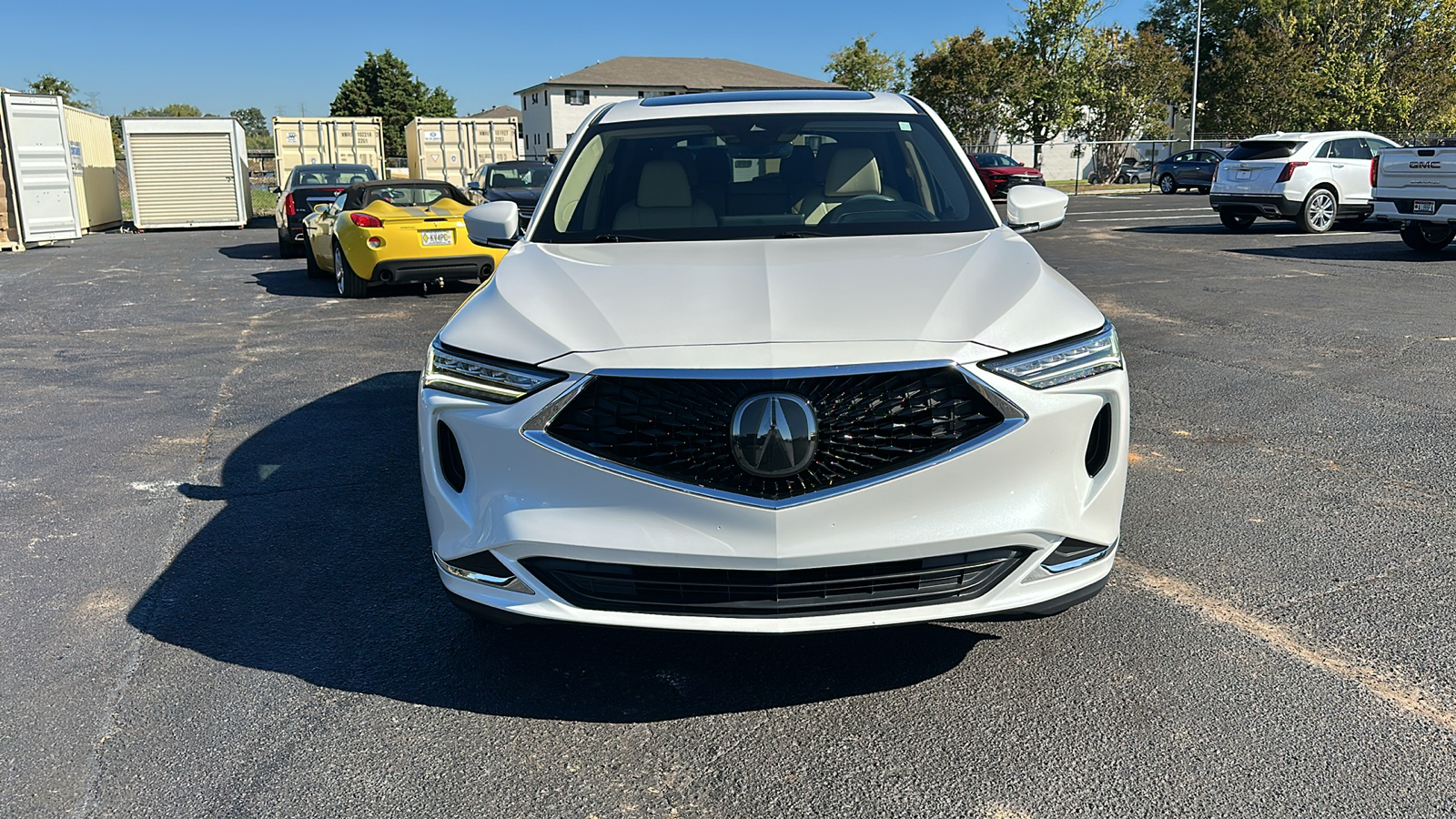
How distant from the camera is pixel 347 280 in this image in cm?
1252

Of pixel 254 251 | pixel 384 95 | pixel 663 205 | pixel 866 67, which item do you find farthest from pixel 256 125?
pixel 663 205

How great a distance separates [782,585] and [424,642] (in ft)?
4.39

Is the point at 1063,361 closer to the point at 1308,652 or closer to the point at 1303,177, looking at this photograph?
the point at 1308,652

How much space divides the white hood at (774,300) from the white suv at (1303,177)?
56.3 ft

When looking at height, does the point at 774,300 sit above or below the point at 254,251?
above


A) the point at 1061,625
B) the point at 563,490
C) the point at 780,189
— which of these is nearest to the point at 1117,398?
the point at 1061,625

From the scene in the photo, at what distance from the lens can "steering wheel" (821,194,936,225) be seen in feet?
13.4

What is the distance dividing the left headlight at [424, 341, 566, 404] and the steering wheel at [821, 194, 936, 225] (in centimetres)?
160

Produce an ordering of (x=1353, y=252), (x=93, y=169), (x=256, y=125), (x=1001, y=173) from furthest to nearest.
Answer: (x=256, y=125) → (x=1001, y=173) → (x=93, y=169) → (x=1353, y=252)

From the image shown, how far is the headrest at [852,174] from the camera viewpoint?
4285mm

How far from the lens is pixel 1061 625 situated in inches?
138

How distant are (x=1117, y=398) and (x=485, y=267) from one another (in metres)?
10.1

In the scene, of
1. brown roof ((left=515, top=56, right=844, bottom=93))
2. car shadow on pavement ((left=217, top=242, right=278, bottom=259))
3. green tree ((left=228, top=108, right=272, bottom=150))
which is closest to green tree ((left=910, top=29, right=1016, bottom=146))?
brown roof ((left=515, top=56, right=844, bottom=93))

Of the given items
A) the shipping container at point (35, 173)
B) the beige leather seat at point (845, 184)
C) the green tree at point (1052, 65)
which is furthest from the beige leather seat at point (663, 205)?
the green tree at point (1052, 65)
